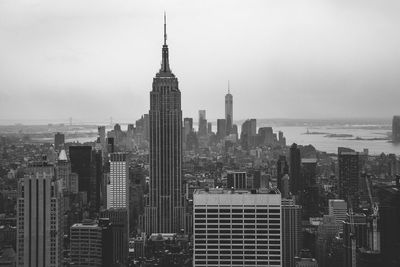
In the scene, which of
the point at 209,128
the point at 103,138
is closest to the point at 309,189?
the point at 209,128

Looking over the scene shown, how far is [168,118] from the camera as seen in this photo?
647 inches

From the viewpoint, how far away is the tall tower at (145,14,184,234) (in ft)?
43.4

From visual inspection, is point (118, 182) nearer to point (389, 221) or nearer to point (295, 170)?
point (295, 170)

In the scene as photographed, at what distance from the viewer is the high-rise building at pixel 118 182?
10.8 meters

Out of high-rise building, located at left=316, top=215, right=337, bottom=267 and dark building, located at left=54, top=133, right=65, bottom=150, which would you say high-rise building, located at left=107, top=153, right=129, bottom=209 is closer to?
dark building, located at left=54, top=133, right=65, bottom=150

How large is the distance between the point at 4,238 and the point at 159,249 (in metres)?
3.98

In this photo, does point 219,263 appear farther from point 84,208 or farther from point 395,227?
point 84,208

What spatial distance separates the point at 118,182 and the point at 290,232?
4.41 metres

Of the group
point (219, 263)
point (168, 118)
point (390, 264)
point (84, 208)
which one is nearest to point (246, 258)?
point (219, 263)

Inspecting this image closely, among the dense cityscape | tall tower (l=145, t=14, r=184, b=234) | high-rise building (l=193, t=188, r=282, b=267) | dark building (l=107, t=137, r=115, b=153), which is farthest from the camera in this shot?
tall tower (l=145, t=14, r=184, b=234)

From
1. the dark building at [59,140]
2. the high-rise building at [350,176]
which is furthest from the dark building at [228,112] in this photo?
the dark building at [59,140]

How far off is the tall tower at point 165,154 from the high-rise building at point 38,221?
4738 mm

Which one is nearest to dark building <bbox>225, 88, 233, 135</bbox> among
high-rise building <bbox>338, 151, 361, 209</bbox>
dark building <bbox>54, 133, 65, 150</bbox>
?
high-rise building <bbox>338, 151, 361, 209</bbox>

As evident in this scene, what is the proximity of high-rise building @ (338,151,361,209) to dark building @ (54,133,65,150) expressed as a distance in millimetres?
3789
